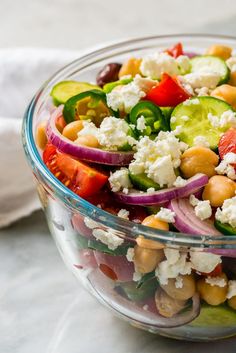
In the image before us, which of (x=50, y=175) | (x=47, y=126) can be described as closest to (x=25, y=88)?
(x=47, y=126)

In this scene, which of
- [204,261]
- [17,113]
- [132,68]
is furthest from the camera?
[17,113]

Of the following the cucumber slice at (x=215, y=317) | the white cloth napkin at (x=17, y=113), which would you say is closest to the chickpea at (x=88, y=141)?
the cucumber slice at (x=215, y=317)

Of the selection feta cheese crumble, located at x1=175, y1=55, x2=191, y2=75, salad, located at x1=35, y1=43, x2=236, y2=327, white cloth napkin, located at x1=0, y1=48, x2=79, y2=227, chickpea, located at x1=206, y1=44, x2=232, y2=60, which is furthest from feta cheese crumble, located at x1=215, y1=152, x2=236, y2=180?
white cloth napkin, located at x1=0, y1=48, x2=79, y2=227

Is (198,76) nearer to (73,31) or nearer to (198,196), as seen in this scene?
(198,196)

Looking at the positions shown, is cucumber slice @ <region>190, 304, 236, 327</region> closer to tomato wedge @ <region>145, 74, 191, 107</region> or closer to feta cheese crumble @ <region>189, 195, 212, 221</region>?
feta cheese crumble @ <region>189, 195, 212, 221</region>

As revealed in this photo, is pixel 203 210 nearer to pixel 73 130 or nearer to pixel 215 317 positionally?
pixel 215 317

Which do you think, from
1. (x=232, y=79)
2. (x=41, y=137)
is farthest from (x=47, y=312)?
(x=232, y=79)
